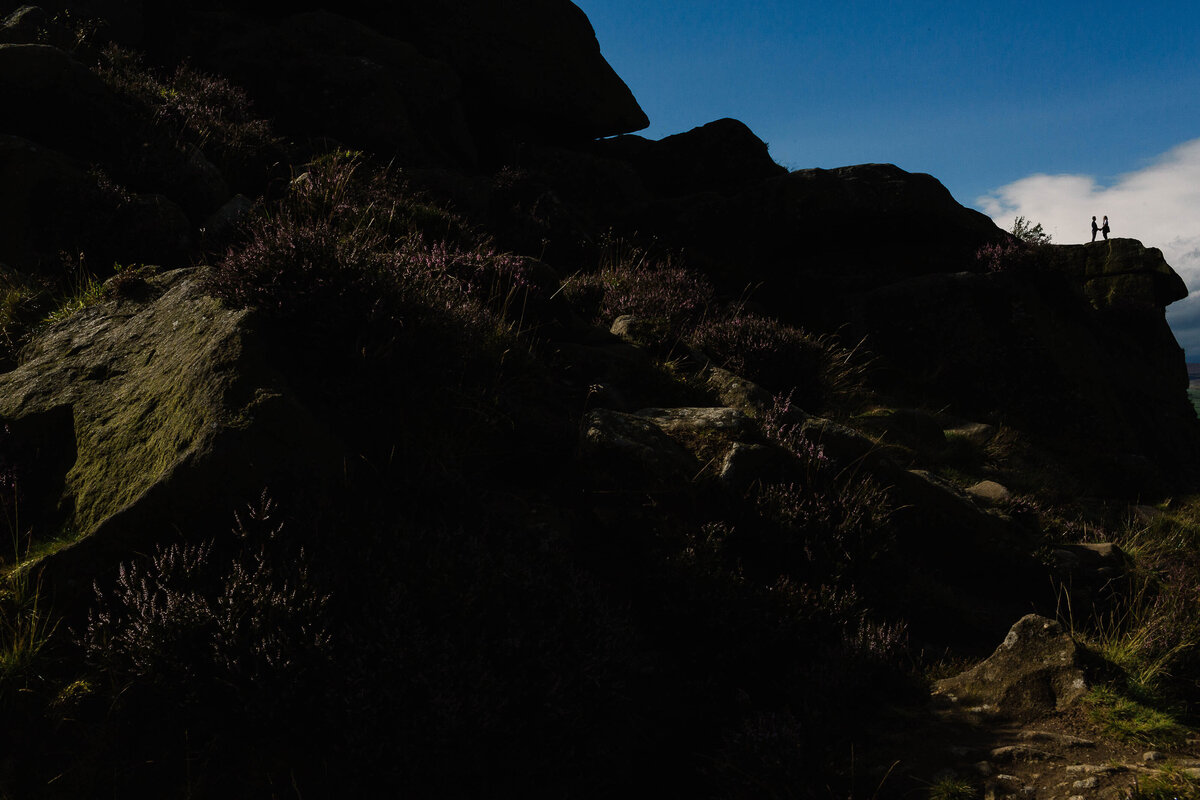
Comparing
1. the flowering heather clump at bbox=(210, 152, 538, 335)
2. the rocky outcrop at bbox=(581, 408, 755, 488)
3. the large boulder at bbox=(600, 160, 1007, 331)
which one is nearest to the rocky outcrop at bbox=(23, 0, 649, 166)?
the large boulder at bbox=(600, 160, 1007, 331)

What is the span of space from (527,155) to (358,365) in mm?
12792

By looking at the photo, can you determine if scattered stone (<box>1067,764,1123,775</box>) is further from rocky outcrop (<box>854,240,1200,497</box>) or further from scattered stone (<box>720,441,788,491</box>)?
rocky outcrop (<box>854,240,1200,497</box>)

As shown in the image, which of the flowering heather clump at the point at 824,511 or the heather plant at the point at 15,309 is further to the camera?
the heather plant at the point at 15,309

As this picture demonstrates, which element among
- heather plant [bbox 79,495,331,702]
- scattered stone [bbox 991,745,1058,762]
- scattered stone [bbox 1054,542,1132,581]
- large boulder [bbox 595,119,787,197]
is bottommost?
scattered stone [bbox 1054,542,1132,581]

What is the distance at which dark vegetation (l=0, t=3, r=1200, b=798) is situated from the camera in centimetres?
340

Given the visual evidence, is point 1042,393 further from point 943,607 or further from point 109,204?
point 109,204

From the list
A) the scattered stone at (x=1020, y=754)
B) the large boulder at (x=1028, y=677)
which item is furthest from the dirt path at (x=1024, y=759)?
the large boulder at (x=1028, y=677)

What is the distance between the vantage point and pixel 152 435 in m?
4.33

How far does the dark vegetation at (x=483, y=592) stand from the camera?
3398mm

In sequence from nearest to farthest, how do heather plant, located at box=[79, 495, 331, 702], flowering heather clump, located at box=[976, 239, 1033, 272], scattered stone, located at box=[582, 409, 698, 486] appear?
heather plant, located at box=[79, 495, 331, 702] < scattered stone, located at box=[582, 409, 698, 486] < flowering heather clump, located at box=[976, 239, 1033, 272]

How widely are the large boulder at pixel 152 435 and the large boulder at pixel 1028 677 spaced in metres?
4.02

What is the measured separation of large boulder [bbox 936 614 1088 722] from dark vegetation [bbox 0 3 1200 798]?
0.20m

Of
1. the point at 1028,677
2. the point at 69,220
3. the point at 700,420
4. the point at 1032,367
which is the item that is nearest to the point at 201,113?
the point at 69,220

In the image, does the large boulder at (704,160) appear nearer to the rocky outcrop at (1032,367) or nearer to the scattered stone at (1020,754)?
the rocky outcrop at (1032,367)
